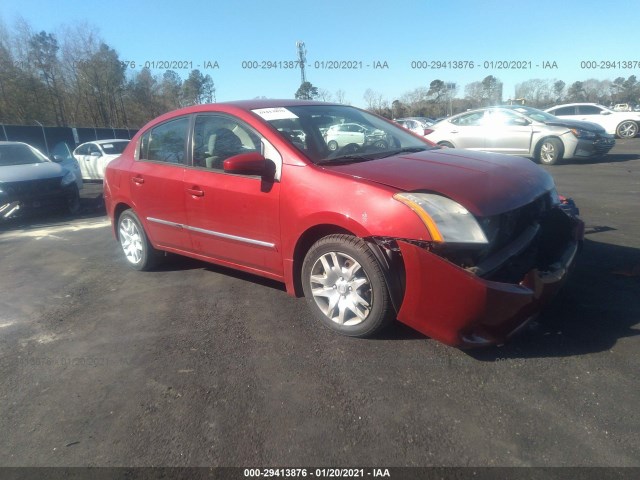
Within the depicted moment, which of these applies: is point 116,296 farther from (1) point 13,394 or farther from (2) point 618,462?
(2) point 618,462

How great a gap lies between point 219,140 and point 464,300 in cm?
247

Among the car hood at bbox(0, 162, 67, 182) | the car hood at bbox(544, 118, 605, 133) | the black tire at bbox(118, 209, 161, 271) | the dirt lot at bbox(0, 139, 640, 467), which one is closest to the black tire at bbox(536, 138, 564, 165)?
the car hood at bbox(544, 118, 605, 133)

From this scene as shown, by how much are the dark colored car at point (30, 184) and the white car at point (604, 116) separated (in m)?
17.4

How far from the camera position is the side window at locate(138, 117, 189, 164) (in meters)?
4.25

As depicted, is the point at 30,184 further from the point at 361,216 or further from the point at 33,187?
the point at 361,216

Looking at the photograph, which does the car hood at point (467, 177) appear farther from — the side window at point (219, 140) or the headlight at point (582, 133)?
the headlight at point (582, 133)

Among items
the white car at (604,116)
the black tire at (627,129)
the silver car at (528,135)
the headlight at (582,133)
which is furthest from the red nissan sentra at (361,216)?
the black tire at (627,129)

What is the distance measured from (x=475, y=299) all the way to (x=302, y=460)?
1.18 metres

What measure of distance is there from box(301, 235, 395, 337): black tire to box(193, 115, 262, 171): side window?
1.05 meters

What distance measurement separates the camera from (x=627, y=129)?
1962 cm

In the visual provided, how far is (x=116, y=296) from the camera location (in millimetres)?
4301

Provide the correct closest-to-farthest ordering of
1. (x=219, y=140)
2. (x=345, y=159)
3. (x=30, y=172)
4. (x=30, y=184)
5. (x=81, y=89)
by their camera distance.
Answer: (x=345, y=159)
(x=219, y=140)
(x=30, y=184)
(x=30, y=172)
(x=81, y=89)

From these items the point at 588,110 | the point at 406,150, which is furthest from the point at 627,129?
the point at 406,150

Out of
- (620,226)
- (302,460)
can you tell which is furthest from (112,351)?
(620,226)
